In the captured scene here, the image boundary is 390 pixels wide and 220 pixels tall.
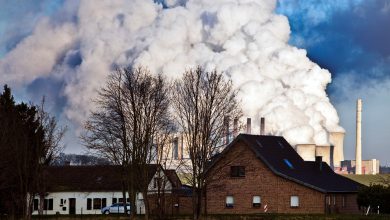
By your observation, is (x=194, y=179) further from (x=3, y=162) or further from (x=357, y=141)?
(x=357, y=141)

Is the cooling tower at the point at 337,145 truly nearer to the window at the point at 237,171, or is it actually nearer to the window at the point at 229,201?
the window at the point at 237,171

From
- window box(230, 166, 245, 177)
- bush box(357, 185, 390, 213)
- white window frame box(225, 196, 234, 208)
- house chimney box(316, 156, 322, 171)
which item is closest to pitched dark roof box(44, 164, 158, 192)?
white window frame box(225, 196, 234, 208)

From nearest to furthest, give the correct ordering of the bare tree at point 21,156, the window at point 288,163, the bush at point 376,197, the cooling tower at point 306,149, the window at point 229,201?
the bare tree at point 21,156 < the bush at point 376,197 < the window at point 229,201 < the window at point 288,163 < the cooling tower at point 306,149

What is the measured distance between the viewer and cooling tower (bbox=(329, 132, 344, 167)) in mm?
176875

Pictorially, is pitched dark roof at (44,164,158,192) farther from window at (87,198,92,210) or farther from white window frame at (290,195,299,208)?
white window frame at (290,195,299,208)

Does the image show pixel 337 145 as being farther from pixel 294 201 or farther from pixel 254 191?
pixel 294 201

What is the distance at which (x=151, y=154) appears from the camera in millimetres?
55562

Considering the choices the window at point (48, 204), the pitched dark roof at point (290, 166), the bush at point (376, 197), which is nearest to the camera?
the bush at point (376, 197)

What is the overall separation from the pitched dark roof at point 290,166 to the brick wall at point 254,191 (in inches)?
22.2

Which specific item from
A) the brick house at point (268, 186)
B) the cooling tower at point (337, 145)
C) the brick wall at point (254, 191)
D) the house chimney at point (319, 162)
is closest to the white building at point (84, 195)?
the brick wall at point (254, 191)

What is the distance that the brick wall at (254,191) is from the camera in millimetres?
68312

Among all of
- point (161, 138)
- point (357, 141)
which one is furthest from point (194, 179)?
point (357, 141)

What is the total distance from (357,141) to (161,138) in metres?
126

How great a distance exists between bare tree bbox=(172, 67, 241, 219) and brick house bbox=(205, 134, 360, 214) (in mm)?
14928
